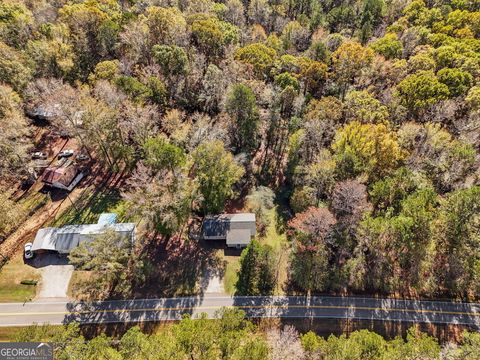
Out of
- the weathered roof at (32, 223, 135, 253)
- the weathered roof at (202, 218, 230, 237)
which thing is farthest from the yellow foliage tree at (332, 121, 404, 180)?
the weathered roof at (32, 223, 135, 253)

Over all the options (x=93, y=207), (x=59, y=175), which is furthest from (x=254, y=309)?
(x=59, y=175)

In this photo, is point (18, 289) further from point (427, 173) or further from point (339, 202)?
point (427, 173)

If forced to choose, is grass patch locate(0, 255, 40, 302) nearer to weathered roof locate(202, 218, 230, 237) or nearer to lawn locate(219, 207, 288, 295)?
weathered roof locate(202, 218, 230, 237)

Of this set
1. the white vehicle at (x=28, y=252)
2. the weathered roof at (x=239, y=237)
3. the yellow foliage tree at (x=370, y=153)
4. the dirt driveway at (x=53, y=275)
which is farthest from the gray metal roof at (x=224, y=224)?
the white vehicle at (x=28, y=252)

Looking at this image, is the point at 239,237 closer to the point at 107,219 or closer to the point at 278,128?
the point at 107,219

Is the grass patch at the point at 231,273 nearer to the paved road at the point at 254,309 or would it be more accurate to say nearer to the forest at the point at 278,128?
the paved road at the point at 254,309

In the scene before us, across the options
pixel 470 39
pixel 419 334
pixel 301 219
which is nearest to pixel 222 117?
pixel 301 219

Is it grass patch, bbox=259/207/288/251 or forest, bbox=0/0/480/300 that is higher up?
forest, bbox=0/0/480/300
